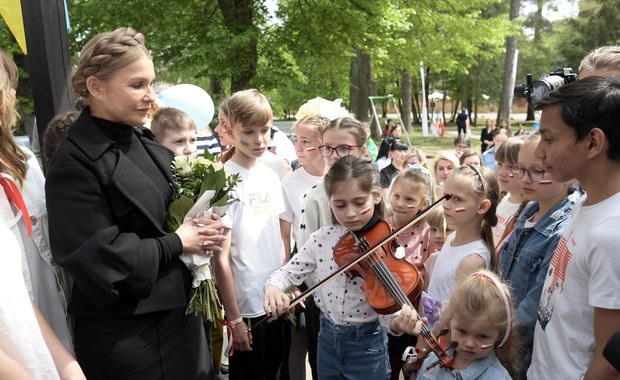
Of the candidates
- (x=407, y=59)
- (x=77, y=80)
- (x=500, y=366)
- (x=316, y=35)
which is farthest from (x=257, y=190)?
(x=407, y=59)

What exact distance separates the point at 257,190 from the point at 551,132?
168 centimetres

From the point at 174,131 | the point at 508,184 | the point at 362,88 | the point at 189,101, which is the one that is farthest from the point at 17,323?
the point at 362,88

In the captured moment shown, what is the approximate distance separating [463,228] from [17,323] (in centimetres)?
209

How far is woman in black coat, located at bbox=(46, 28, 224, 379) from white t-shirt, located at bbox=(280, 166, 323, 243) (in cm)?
124

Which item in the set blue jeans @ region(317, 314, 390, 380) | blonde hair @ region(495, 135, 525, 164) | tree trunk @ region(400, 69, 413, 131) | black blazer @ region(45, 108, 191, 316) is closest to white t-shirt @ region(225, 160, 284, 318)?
blue jeans @ region(317, 314, 390, 380)

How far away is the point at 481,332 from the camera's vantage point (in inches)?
77.8

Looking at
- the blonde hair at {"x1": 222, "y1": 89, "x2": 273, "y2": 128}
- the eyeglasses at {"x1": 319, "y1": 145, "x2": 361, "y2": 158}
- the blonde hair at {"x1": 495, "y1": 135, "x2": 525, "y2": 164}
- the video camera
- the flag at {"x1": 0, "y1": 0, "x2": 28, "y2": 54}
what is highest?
the flag at {"x1": 0, "y1": 0, "x2": 28, "y2": 54}

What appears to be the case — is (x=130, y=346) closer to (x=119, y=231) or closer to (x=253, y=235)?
(x=119, y=231)

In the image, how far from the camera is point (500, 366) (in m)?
1.98

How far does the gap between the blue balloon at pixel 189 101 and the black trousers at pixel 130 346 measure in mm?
2890

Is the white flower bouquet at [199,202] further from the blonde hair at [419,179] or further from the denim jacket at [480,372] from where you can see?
the blonde hair at [419,179]

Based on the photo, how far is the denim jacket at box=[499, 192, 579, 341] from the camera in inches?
82.3

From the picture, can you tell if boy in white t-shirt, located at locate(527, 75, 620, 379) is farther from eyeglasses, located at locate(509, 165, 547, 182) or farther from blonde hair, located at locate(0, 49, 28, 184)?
blonde hair, located at locate(0, 49, 28, 184)

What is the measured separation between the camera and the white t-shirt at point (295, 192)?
10.6ft
